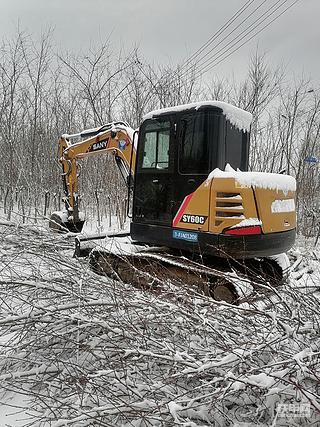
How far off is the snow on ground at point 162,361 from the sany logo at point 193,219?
1659mm

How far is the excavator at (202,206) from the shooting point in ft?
14.1

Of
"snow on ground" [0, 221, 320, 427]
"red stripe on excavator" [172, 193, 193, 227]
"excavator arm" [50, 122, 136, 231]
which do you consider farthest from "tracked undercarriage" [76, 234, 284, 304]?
"snow on ground" [0, 221, 320, 427]

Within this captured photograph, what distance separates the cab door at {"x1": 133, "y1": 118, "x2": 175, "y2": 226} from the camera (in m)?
4.98

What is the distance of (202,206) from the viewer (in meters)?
4.54

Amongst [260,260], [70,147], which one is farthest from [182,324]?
[70,147]

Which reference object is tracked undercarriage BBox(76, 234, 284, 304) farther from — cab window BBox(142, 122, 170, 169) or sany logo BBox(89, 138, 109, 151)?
sany logo BBox(89, 138, 109, 151)

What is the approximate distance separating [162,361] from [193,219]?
2541mm

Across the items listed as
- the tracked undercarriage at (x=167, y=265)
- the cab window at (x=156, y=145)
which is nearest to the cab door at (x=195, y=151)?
the cab window at (x=156, y=145)

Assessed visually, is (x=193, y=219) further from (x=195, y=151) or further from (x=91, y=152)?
(x=91, y=152)

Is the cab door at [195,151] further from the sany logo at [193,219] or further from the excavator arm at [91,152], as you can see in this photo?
the excavator arm at [91,152]

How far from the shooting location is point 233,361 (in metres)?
1.94

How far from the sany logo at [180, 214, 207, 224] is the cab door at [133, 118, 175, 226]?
0.29 m

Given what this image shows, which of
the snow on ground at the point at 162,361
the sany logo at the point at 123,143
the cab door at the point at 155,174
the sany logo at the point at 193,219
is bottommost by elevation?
the snow on ground at the point at 162,361

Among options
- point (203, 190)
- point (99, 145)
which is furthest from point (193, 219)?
point (99, 145)
